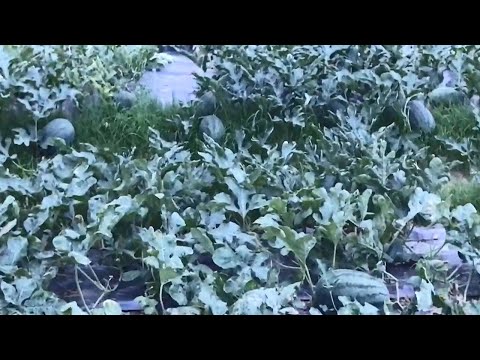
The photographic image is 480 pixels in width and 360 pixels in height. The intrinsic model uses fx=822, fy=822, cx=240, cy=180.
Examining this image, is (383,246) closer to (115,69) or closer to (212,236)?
(212,236)

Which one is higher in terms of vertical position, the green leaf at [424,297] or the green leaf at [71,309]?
the green leaf at [424,297]

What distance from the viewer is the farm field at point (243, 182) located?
111 inches

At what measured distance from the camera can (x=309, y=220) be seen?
3145mm

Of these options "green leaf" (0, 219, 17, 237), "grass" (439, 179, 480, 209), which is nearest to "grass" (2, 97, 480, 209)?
"grass" (439, 179, 480, 209)

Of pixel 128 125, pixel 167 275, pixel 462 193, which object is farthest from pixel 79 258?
pixel 462 193

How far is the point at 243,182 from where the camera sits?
321cm

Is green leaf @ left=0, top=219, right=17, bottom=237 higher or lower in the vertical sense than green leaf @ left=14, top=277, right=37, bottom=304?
higher

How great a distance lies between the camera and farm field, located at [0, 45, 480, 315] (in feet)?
9.21

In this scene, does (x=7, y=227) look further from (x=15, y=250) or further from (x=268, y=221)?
(x=268, y=221)

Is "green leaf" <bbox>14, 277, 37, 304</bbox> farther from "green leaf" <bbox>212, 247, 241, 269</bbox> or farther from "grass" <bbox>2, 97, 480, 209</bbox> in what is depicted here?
"grass" <bbox>2, 97, 480, 209</bbox>

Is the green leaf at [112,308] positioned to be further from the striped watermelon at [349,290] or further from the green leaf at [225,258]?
the striped watermelon at [349,290]

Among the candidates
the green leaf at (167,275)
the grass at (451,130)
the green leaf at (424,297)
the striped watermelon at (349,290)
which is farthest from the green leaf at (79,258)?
the grass at (451,130)

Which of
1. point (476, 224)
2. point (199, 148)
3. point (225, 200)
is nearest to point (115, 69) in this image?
point (199, 148)

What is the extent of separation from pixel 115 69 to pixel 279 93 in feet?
3.39
